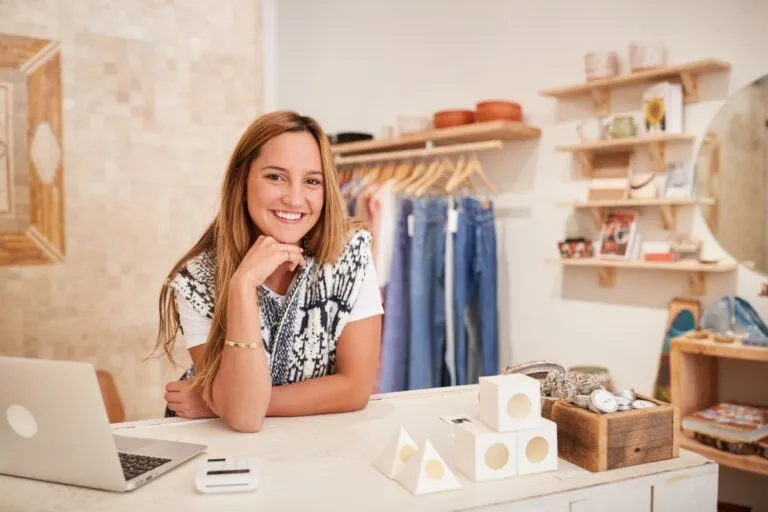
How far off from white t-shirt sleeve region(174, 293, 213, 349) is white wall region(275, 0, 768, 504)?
7.60 ft

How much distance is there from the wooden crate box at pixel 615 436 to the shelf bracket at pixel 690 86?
214cm

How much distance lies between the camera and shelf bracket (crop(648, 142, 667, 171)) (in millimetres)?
2955

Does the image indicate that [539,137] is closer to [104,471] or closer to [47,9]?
[47,9]

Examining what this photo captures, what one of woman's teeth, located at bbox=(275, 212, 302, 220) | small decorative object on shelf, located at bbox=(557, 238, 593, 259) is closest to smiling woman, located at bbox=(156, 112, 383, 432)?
woman's teeth, located at bbox=(275, 212, 302, 220)

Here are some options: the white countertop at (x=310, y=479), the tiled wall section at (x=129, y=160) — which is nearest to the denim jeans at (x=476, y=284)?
the tiled wall section at (x=129, y=160)

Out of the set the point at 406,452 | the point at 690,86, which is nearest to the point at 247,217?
the point at 406,452

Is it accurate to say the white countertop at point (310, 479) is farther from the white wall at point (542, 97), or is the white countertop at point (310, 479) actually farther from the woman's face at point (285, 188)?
the white wall at point (542, 97)

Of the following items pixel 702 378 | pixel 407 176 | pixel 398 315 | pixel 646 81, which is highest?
pixel 646 81

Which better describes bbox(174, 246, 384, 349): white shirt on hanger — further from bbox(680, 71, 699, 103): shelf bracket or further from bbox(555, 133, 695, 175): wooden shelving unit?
bbox(680, 71, 699, 103): shelf bracket

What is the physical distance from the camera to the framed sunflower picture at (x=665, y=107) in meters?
2.88

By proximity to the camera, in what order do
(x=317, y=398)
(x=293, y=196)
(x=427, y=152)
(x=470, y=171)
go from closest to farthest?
(x=317, y=398), (x=293, y=196), (x=470, y=171), (x=427, y=152)

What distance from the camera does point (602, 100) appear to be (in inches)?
127

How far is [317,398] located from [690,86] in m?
2.33

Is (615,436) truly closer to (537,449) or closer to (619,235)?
(537,449)
